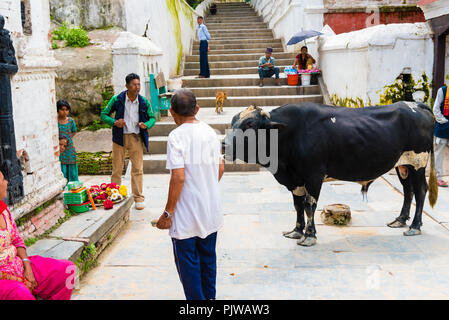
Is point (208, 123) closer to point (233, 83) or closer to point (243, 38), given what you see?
point (233, 83)

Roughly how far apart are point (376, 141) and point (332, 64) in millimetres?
6414

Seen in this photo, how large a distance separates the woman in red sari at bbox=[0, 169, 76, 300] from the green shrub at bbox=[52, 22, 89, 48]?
25.1ft

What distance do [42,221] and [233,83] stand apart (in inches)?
377

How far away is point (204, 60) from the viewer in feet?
46.6

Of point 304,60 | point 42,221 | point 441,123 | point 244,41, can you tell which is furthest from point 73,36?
point 244,41

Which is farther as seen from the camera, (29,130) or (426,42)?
(426,42)

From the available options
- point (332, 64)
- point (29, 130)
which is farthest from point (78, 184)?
point (332, 64)

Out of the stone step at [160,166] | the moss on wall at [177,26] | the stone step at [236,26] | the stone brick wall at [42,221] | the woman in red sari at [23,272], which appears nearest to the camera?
the woman in red sari at [23,272]

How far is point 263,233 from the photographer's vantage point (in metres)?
6.19

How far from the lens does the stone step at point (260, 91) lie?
43.2ft

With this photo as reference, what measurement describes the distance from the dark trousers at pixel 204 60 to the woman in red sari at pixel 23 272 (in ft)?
36.1

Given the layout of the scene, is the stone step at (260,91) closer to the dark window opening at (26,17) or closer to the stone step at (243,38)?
the stone step at (243,38)

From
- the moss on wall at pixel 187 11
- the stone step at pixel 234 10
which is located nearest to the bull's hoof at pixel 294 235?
the moss on wall at pixel 187 11

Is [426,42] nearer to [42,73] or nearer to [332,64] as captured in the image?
[332,64]
